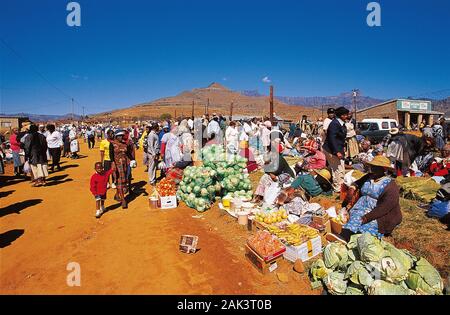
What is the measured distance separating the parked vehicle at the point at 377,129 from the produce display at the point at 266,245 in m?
16.8

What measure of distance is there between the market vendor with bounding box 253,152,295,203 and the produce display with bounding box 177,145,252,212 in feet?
1.73

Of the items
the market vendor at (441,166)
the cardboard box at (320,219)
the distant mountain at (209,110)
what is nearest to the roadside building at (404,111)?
the distant mountain at (209,110)

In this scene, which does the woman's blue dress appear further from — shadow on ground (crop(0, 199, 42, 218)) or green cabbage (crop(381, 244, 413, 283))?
shadow on ground (crop(0, 199, 42, 218))

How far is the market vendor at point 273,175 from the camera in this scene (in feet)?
24.2

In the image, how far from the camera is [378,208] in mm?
4625

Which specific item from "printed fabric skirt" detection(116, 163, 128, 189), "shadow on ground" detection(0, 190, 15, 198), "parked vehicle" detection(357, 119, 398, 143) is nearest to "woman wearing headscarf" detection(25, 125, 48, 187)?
"shadow on ground" detection(0, 190, 15, 198)

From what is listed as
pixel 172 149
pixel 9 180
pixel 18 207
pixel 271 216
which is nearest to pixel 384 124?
pixel 172 149

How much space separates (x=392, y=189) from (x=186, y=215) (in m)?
4.58

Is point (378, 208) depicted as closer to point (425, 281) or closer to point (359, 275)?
point (425, 281)

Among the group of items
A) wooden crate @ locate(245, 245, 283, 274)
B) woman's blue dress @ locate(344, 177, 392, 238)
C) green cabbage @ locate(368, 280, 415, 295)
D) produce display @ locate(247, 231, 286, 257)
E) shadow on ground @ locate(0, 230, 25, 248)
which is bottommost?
wooden crate @ locate(245, 245, 283, 274)

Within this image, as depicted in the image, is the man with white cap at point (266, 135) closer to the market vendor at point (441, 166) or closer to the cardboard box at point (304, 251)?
the market vendor at point (441, 166)

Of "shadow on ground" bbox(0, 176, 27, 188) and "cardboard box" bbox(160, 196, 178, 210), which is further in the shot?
"shadow on ground" bbox(0, 176, 27, 188)

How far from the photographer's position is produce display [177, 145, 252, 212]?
761 centimetres
